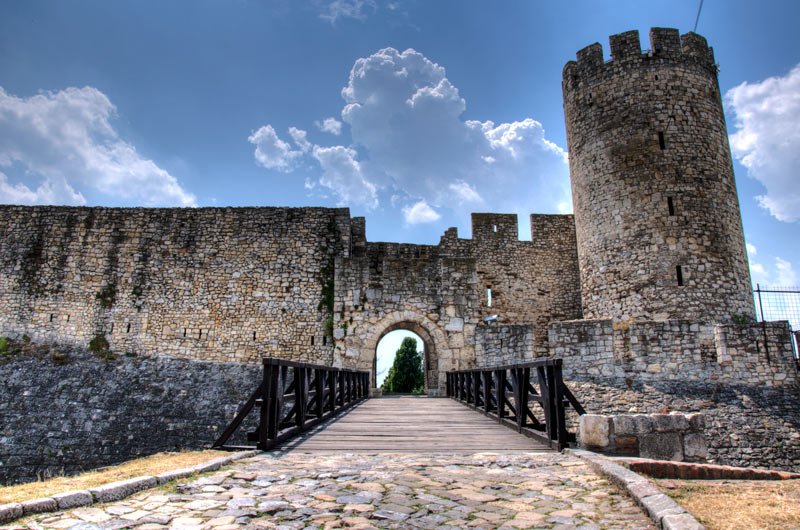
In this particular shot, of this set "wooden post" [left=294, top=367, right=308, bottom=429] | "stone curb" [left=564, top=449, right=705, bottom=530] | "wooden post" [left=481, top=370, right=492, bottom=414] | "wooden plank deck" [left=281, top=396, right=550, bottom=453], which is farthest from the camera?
"wooden post" [left=481, top=370, right=492, bottom=414]

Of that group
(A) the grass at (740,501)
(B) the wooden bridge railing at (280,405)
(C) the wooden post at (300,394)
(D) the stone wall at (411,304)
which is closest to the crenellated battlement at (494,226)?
(D) the stone wall at (411,304)

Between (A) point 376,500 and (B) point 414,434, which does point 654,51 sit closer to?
(B) point 414,434

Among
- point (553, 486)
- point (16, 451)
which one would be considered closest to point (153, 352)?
point (16, 451)

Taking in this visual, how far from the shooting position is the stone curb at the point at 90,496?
2873mm

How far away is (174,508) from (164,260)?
45.1ft

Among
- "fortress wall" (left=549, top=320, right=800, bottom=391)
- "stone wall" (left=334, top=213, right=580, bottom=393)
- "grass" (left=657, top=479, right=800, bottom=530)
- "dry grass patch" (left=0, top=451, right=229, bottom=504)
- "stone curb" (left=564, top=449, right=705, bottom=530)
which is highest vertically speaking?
"stone wall" (left=334, top=213, right=580, bottom=393)

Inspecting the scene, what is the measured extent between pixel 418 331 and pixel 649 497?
11505 mm

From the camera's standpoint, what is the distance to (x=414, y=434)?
6738mm

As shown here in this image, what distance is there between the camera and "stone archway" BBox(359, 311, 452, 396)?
46.5 ft

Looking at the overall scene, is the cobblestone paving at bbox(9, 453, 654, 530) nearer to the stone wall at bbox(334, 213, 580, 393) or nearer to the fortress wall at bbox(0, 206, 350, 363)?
the stone wall at bbox(334, 213, 580, 393)

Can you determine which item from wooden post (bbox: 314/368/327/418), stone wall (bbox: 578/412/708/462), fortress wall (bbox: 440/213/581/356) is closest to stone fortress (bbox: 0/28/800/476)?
fortress wall (bbox: 440/213/581/356)

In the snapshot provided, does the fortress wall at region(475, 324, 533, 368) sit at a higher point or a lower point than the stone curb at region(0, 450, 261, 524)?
higher

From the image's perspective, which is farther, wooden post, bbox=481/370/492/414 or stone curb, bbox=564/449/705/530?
wooden post, bbox=481/370/492/414

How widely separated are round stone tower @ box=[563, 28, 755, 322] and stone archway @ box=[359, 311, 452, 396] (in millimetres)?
4566
